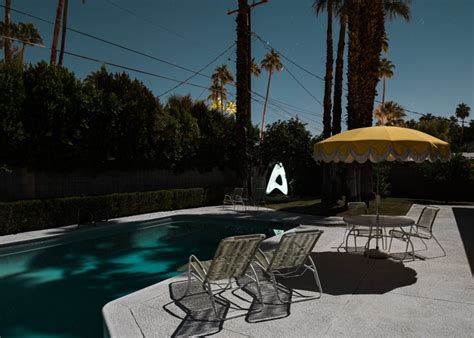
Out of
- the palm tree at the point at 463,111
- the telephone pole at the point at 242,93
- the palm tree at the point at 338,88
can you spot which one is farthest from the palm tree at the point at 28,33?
the palm tree at the point at 463,111

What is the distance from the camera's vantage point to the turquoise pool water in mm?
5582

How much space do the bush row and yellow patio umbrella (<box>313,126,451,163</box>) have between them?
8.93 metres

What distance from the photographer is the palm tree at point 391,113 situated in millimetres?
53750

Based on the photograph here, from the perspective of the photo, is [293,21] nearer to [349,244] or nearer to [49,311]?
[349,244]

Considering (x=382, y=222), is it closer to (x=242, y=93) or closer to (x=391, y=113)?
(x=242, y=93)

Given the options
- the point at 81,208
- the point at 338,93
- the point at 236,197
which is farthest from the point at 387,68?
the point at 81,208

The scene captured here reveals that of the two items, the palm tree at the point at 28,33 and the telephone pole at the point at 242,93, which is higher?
the palm tree at the point at 28,33

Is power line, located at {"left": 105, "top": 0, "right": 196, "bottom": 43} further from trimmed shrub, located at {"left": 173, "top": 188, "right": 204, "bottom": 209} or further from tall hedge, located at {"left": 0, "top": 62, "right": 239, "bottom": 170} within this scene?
trimmed shrub, located at {"left": 173, "top": 188, "right": 204, "bottom": 209}

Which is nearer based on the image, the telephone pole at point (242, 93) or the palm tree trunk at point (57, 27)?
the telephone pole at point (242, 93)

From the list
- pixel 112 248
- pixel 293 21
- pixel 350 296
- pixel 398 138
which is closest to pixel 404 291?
pixel 350 296

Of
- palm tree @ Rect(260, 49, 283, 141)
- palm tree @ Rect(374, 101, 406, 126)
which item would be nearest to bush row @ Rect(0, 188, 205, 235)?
palm tree @ Rect(260, 49, 283, 141)

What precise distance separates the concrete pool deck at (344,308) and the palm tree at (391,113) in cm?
5088

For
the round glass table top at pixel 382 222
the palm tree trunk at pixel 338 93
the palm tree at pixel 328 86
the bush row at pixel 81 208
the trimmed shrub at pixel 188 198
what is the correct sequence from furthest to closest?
the palm tree at pixel 328 86, the palm tree trunk at pixel 338 93, the trimmed shrub at pixel 188 198, the bush row at pixel 81 208, the round glass table top at pixel 382 222

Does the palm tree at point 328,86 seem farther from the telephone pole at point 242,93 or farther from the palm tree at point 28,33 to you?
the palm tree at point 28,33
